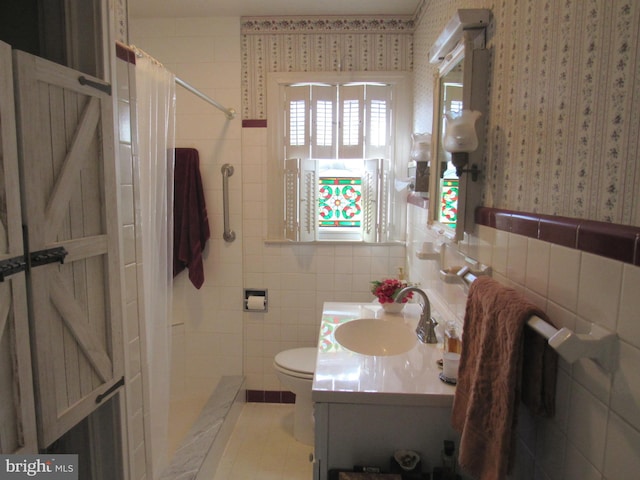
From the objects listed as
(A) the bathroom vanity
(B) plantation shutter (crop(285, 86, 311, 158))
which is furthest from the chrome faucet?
(B) plantation shutter (crop(285, 86, 311, 158))

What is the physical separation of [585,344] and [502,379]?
23 centimetres

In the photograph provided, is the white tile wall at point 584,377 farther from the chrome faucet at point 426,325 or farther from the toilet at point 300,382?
the toilet at point 300,382

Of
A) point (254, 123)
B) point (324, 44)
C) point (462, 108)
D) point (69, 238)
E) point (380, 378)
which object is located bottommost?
point (380, 378)

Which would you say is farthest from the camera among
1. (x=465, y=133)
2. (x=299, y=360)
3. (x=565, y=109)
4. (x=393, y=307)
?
(x=299, y=360)

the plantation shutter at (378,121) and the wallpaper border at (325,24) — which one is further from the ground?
the wallpaper border at (325,24)

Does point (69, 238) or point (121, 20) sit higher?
point (121, 20)

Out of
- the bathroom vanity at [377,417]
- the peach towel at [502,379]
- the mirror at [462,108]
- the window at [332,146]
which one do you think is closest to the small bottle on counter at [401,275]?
the window at [332,146]

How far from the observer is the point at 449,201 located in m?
1.55

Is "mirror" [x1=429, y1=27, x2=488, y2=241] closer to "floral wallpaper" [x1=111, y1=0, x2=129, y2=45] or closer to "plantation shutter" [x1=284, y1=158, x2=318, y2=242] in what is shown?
"plantation shutter" [x1=284, y1=158, x2=318, y2=242]

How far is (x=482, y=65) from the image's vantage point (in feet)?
4.15

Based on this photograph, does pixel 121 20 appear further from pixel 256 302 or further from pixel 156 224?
pixel 256 302

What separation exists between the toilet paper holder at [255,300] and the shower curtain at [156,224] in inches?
40.1

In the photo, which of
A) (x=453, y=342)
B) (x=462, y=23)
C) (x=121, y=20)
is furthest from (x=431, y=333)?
(x=121, y=20)

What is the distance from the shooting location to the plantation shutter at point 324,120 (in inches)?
102
